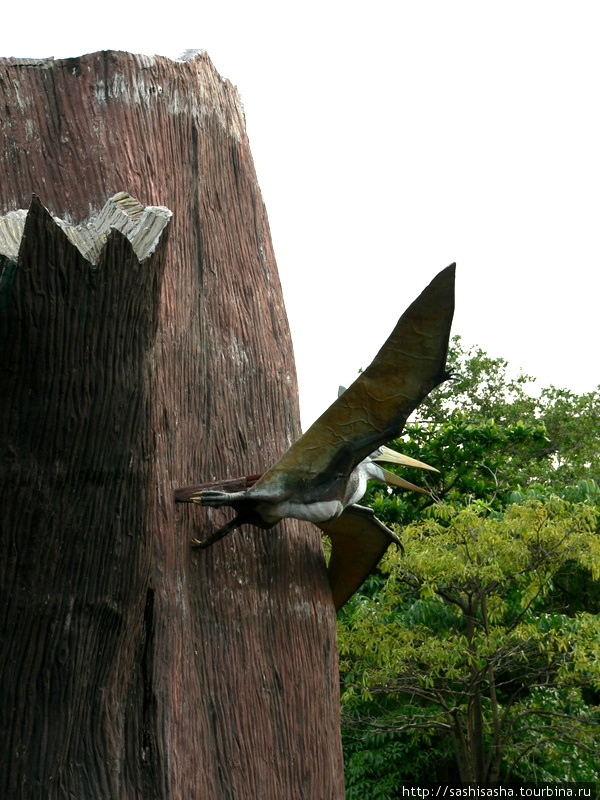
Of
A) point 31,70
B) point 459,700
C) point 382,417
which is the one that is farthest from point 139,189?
point 459,700

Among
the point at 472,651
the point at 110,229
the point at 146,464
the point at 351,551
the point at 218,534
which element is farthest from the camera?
the point at 472,651

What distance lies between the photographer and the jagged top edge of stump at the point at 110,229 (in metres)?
2.21

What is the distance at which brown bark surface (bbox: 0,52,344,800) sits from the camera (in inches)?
87.0

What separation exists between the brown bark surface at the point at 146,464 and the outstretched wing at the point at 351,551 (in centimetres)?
17

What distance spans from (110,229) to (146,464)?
1.89 feet

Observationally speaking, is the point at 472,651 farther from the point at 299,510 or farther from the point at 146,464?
the point at 146,464

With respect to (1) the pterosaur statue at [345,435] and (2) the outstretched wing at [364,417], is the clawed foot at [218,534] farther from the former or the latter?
(2) the outstretched wing at [364,417]

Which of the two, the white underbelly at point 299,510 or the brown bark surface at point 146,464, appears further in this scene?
the white underbelly at point 299,510

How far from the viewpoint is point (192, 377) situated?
332 cm

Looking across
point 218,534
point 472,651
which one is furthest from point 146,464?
point 472,651

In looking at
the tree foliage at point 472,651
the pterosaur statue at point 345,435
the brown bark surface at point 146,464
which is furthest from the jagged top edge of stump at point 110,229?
the tree foliage at point 472,651

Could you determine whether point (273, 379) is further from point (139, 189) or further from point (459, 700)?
point (459, 700)

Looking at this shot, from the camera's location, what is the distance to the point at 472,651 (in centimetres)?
852

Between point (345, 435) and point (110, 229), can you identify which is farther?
point (345, 435)
